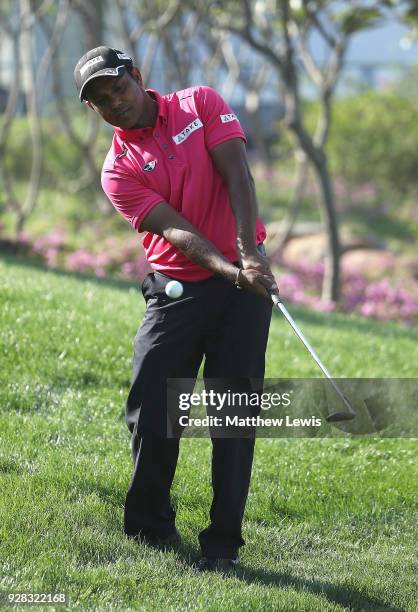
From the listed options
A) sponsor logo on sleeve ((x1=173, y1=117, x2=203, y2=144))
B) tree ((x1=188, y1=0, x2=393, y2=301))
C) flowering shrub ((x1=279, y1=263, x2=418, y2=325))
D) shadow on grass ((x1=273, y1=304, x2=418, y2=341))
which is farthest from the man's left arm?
flowering shrub ((x1=279, y1=263, x2=418, y2=325))

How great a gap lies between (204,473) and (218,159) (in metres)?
1.98

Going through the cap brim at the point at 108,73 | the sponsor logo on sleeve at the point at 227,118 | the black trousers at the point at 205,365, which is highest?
the cap brim at the point at 108,73

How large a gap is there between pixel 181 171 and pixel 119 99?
1.28 ft

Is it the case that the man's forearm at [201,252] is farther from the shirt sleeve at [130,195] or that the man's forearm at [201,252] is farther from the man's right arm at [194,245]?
the shirt sleeve at [130,195]

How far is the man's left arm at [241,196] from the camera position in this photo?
4.18 metres

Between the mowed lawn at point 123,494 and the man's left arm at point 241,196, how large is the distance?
4.43ft

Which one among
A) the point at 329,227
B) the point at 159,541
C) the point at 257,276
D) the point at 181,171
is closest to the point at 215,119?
the point at 181,171

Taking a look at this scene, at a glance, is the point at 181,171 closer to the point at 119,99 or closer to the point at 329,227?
the point at 119,99

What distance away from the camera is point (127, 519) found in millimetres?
4578

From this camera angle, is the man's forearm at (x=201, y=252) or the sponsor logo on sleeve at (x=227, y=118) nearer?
the man's forearm at (x=201, y=252)

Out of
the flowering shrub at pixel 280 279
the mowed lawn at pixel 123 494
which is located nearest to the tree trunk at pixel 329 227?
the flowering shrub at pixel 280 279

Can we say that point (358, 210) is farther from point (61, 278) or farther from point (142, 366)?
point (142, 366)

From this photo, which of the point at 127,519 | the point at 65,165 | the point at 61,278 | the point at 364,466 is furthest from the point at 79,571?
the point at 65,165

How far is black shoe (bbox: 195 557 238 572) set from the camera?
4355mm
